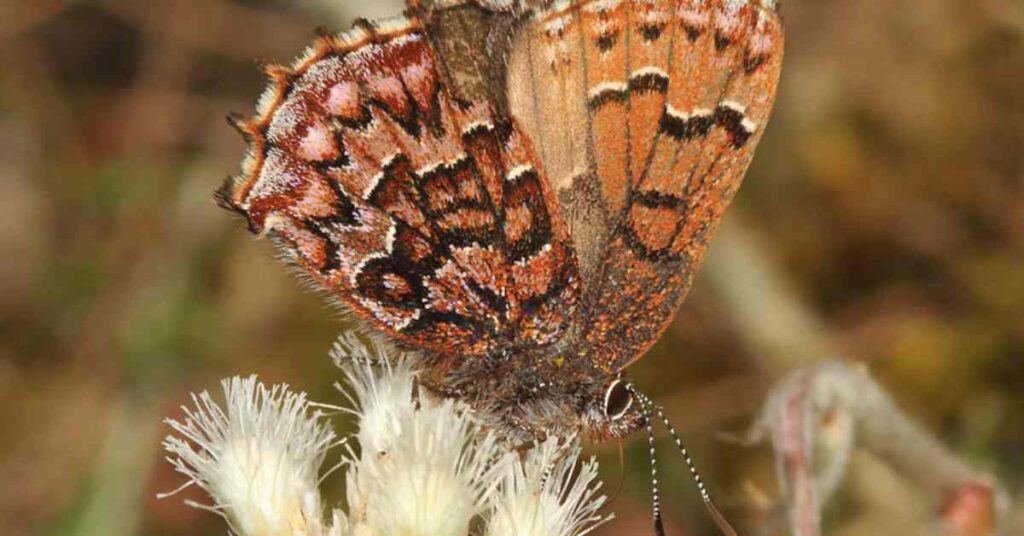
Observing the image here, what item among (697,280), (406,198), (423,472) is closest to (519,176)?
(406,198)

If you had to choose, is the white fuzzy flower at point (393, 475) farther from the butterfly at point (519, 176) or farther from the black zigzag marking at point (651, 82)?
the black zigzag marking at point (651, 82)

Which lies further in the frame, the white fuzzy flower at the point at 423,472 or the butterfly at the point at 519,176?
the butterfly at the point at 519,176

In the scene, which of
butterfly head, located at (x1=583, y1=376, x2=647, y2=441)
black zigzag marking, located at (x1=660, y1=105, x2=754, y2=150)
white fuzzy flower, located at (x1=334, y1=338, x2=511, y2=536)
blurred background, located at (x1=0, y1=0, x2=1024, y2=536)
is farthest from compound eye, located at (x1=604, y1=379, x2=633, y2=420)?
blurred background, located at (x1=0, y1=0, x2=1024, y2=536)

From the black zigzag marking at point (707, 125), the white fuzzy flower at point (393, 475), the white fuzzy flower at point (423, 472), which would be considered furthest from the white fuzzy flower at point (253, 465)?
the black zigzag marking at point (707, 125)

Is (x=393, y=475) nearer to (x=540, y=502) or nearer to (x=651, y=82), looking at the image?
(x=540, y=502)

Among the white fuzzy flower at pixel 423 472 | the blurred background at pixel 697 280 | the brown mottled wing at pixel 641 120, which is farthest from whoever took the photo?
the blurred background at pixel 697 280

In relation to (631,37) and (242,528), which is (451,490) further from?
(631,37)

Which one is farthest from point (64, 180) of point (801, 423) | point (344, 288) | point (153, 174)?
point (801, 423)
